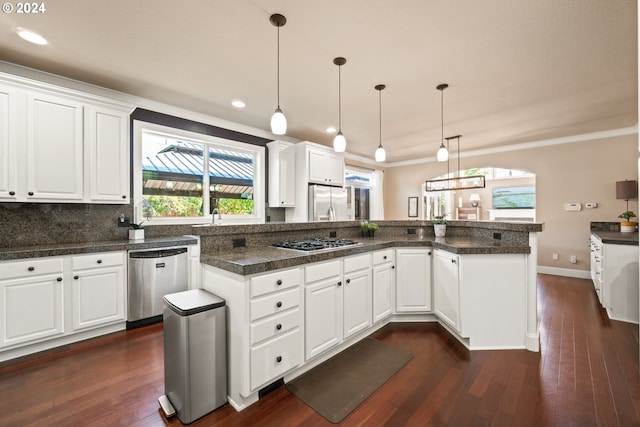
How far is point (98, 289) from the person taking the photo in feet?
8.72

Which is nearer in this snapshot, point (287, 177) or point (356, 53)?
point (356, 53)

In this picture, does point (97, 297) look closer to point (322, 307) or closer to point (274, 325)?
point (274, 325)

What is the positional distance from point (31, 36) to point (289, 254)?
2765 millimetres

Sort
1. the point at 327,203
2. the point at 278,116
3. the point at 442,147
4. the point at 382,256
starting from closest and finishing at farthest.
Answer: the point at 278,116, the point at 382,256, the point at 442,147, the point at 327,203

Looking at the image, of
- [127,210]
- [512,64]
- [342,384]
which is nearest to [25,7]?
[127,210]

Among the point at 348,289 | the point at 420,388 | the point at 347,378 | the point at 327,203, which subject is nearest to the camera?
the point at 420,388

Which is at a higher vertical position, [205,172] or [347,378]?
[205,172]

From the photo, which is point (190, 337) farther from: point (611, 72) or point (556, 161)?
point (556, 161)

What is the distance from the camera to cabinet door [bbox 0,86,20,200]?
2.40 metres

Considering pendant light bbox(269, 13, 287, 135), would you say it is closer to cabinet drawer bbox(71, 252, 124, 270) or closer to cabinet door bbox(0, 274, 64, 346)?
cabinet drawer bbox(71, 252, 124, 270)

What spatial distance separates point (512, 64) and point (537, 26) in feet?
1.87

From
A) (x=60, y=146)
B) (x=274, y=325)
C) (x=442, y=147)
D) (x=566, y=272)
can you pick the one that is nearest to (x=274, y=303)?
(x=274, y=325)

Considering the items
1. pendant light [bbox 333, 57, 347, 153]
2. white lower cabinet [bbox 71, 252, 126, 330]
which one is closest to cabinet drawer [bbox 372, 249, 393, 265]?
pendant light [bbox 333, 57, 347, 153]

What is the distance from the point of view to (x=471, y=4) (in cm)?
187
